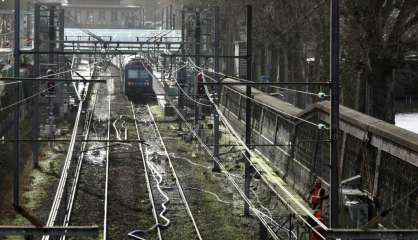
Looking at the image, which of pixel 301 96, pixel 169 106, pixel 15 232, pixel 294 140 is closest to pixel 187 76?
pixel 169 106

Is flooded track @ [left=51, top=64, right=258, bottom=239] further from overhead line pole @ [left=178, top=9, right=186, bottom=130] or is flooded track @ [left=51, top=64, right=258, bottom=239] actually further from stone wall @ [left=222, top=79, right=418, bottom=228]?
overhead line pole @ [left=178, top=9, right=186, bottom=130]

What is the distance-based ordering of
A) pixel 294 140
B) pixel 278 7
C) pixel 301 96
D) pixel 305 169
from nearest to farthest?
pixel 305 169, pixel 294 140, pixel 278 7, pixel 301 96

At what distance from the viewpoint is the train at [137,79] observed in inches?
2002

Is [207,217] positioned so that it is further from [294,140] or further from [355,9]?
[355,9]

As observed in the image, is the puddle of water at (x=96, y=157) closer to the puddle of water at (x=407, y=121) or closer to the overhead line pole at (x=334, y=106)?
the puddle of water at (x=407, y=121)

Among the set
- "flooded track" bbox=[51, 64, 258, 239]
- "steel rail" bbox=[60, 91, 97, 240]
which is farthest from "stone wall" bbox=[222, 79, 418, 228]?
"steel rail" bbox=[60, 91, 97, 240]

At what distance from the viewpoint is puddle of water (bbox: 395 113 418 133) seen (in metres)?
34.1

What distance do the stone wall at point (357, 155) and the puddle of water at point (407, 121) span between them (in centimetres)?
900

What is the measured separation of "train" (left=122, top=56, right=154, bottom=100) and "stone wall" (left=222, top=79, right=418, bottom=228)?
23.5 m

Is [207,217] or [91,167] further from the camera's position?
[91,167]

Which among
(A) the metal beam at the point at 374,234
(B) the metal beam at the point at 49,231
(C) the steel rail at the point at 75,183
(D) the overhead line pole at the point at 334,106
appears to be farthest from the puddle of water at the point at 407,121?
(B) the metal beam at the point at 49,231

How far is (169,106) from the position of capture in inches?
1654

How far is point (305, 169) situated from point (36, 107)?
958 centimetres

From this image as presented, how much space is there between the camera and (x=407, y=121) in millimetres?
37562
